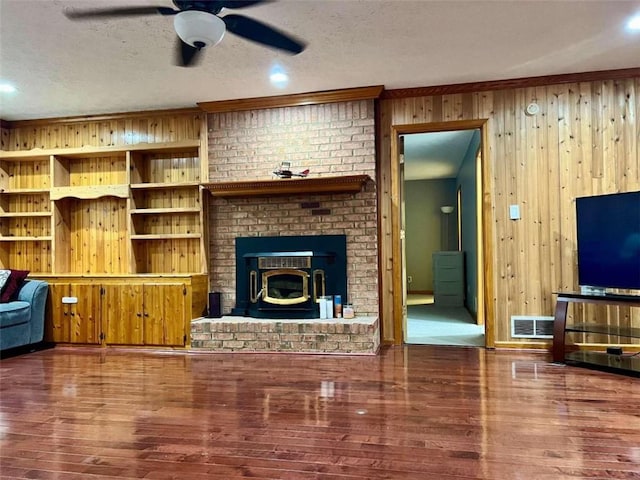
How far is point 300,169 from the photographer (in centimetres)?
447

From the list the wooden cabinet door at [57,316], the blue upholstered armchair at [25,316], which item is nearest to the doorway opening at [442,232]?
the wooden cabinet door at [57,316]

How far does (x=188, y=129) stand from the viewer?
482 cm

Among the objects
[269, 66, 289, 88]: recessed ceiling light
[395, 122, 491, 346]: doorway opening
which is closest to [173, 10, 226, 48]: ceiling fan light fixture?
[269, 66, 289, 88]: recessed ceiling light

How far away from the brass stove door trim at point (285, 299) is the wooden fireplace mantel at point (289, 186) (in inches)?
32.2

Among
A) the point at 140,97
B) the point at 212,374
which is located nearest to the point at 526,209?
the point at 212,374

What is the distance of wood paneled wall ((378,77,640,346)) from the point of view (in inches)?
155

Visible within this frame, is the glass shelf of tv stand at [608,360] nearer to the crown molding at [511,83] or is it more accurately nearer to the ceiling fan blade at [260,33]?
the crown molding at [511,83]

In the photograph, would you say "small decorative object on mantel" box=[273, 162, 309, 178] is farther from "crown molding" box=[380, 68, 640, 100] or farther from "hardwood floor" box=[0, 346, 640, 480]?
"hardwood floor" box=[0, 346, 640, 480]

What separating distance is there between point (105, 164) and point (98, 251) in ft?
3.40

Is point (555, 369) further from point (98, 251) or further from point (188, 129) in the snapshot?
point (98, 251)

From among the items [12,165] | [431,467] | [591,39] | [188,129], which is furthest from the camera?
[12,165]

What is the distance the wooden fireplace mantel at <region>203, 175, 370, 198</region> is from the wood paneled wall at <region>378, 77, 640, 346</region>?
1.05 m

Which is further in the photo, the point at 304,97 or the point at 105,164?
the point at 105,164

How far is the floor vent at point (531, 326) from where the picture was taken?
4.02 metres
